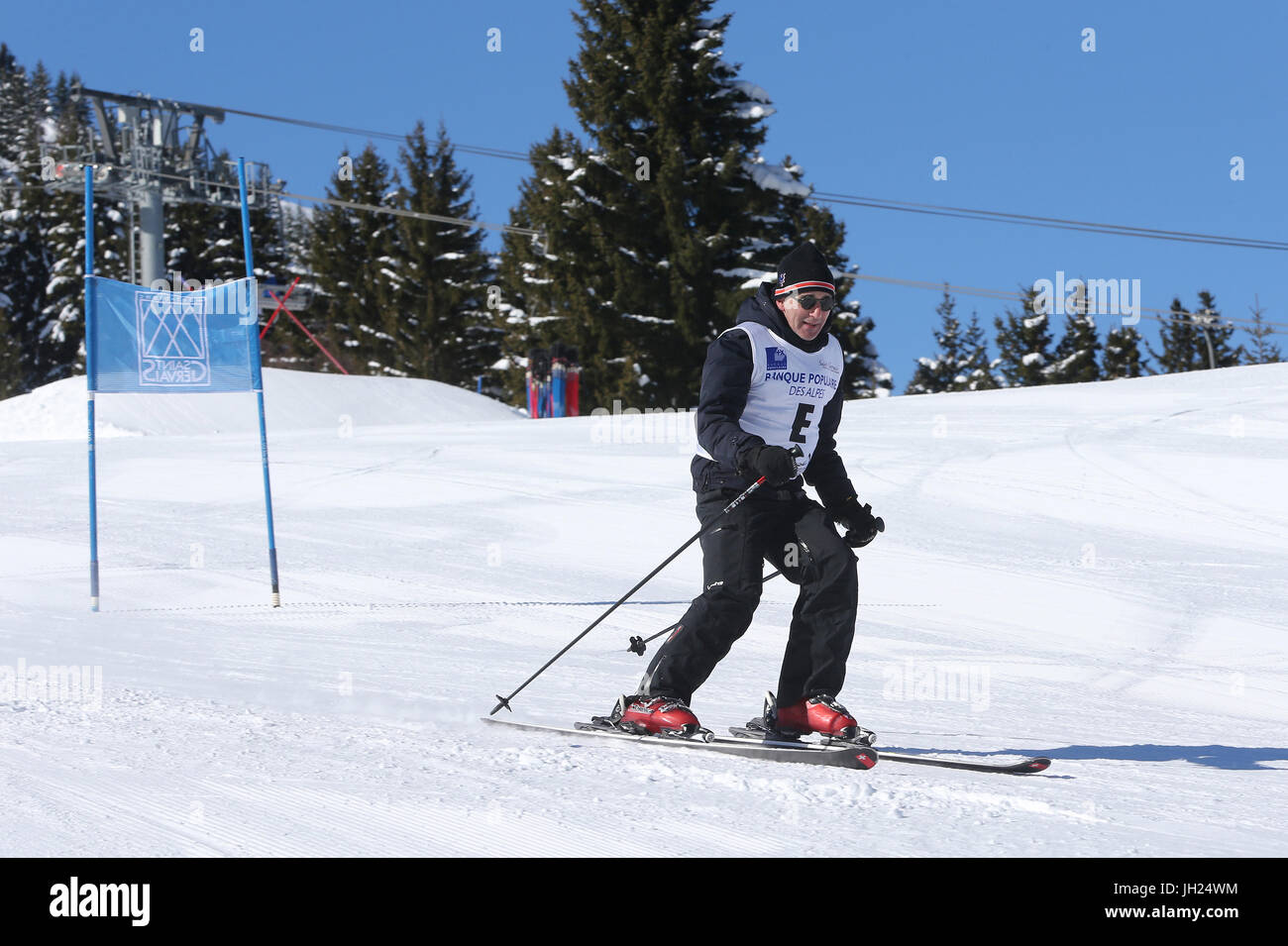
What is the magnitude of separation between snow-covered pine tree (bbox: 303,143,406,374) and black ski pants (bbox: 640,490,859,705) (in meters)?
47.8

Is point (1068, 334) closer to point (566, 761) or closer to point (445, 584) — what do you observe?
point (445, 584)

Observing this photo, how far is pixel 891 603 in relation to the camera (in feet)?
27.3

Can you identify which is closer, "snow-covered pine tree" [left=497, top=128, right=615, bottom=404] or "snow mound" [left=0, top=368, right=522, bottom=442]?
"snow mound" [left=0, top=368, right=522, bottom=442]

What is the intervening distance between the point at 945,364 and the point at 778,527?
60999 millimetres

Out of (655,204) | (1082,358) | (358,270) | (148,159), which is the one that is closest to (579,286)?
(655,204)

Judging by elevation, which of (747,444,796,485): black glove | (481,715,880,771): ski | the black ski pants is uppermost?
(747,444,796,485): black glove

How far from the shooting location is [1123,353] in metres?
56.6

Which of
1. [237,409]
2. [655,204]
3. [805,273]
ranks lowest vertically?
[237,409]

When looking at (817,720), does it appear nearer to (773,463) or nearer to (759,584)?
(759,584)

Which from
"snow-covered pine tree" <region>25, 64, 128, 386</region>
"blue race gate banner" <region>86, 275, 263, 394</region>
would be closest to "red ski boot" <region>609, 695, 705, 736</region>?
"blue race gate banner" <region>86, 275, 263, 394</region>

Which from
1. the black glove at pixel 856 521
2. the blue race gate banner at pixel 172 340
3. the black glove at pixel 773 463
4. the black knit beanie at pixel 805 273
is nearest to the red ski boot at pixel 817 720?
the black glove at pixel 856 521

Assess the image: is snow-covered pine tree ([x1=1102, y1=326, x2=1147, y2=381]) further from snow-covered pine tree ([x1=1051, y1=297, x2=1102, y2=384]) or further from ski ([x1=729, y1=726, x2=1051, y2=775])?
ski ([x1=729, y1=726, x2=1051, y2=775])

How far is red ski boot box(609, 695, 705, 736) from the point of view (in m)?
4.12
